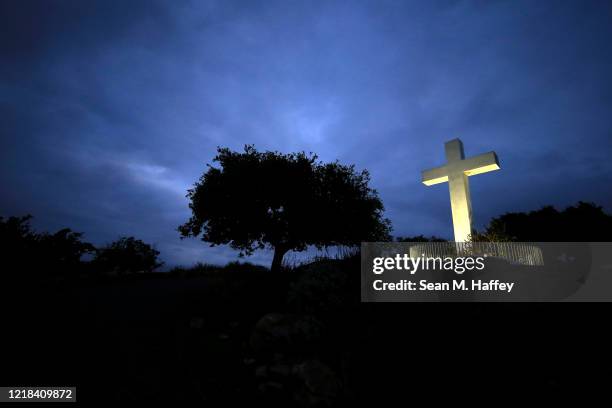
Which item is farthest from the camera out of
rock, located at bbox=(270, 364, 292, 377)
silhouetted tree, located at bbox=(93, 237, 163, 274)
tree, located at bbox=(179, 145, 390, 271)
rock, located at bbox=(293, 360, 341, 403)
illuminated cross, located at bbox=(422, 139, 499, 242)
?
silhouetted tree, located at bbox=(93, 237, 163, 274)

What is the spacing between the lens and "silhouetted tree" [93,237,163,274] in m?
19.7

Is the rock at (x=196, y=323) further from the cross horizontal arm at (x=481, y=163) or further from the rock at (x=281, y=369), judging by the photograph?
the cross horizontal arm at (x=481, y=163)

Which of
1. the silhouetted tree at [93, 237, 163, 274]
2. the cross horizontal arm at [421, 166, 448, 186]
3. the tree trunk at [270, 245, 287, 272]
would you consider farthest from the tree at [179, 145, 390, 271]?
the silhouetted tree at [93, 237, 163, 274]

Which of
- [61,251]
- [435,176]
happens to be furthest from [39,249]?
[435,176]

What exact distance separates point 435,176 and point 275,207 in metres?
8.97

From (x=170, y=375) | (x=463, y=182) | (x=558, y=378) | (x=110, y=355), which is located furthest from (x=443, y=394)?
(x=463, y=182)

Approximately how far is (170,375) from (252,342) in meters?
1.50

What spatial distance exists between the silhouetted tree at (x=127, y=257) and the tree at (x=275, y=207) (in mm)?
7076

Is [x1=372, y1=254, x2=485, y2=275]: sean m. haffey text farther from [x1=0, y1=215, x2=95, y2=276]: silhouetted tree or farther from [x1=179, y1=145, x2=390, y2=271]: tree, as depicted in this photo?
[x1=0, y1=215, x2=95, y2=276]: silhouetted tree

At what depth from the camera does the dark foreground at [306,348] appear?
414 centimetres

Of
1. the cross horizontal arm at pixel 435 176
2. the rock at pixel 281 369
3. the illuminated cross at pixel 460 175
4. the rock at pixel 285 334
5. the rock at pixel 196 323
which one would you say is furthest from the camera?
the cross horizontal arm at pixel 435 176

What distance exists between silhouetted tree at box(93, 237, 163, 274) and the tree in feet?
23.2

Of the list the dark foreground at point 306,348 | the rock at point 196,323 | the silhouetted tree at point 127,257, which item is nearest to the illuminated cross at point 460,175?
the dark foreground at point 306,348

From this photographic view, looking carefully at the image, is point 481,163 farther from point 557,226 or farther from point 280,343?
point 280,343
